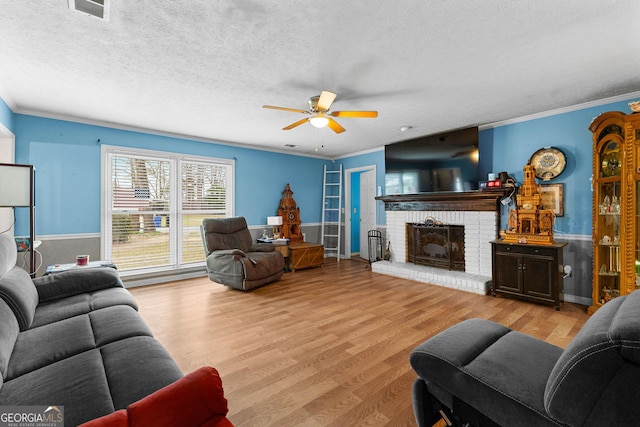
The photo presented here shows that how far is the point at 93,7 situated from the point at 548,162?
16.0 ft

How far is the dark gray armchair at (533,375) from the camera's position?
865 millimetres

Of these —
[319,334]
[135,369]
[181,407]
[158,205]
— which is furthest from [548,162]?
[158,205]

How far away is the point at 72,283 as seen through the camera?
7.84ft

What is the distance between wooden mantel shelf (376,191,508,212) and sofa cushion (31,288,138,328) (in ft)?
14.4

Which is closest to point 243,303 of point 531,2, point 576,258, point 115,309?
point 115,309

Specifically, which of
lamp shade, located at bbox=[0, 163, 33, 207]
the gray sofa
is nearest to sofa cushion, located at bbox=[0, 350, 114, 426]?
the gray sofa

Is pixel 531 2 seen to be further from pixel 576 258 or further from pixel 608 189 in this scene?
pixel 576 258

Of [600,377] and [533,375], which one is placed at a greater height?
[600,377]

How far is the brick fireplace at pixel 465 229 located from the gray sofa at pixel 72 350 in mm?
3981

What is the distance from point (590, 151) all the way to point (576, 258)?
1.33 metres

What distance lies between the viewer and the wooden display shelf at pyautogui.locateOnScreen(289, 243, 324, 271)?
5.38m

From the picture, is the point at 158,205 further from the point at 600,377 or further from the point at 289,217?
the point at 600,377

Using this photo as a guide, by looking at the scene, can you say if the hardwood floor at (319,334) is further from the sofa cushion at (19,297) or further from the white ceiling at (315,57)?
the white ceiling at (315,57)

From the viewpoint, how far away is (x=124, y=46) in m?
2.21
